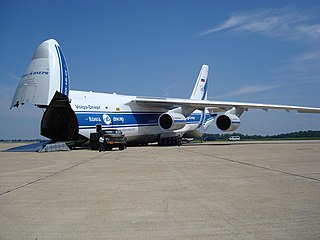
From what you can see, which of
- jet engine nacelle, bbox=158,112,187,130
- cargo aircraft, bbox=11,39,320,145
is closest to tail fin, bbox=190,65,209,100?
cargo aircraft, bbox=11,39,320,145

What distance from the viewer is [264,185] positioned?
663 centimetres

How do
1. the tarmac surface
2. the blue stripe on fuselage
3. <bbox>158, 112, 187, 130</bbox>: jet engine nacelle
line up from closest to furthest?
1. the tarmac surface
2. the blue stripe on fuselage
3. <bbox>158, 112, 187, 130</bbox>: jet engine nacelle

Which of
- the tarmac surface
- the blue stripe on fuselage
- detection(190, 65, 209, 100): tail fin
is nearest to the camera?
the tarmac surface

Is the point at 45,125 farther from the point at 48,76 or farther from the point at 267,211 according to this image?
the point at 267,211

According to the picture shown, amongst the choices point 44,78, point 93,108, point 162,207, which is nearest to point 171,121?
point 93,108

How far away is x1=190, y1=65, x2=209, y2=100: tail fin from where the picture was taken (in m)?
34.2

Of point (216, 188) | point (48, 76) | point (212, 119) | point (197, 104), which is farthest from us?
point (212, 119)

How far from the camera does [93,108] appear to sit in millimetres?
21875

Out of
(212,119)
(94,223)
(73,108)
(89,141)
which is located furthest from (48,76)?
(212,119)

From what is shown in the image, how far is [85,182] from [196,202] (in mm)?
3100

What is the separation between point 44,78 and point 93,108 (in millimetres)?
4860

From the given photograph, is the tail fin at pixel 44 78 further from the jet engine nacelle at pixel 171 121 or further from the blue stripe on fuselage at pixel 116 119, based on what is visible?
the jet engine nacelle at pixel 171 121

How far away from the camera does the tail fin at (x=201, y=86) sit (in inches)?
1346

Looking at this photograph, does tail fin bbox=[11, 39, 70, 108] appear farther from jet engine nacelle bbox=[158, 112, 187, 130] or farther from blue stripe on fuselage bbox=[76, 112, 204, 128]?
jet engine nacelle bbox=[158, 112, 187, 130]
